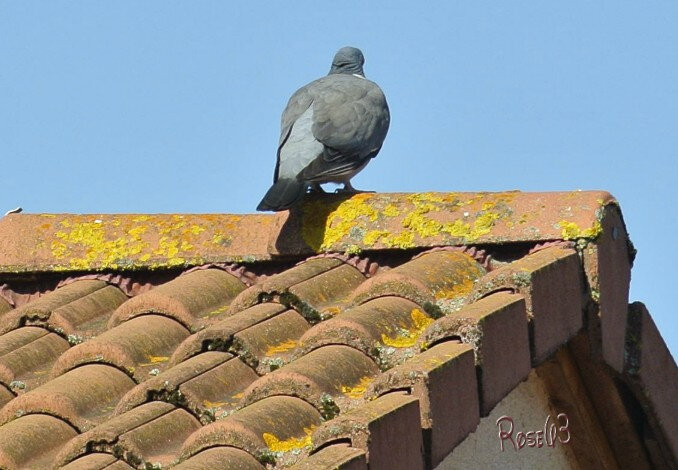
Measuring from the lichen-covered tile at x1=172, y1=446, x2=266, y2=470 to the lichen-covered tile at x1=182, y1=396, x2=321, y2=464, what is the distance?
18 mm

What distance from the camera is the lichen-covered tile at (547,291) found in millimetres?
3160

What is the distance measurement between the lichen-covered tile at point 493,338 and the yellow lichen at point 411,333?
0.14 metres

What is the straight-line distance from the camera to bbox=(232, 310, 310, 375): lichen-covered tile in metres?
3.21

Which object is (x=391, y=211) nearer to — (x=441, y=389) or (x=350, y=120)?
(x=441, y=389)

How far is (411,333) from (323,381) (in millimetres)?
406

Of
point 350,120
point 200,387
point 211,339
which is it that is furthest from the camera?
point 350,120

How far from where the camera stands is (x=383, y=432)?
248cm

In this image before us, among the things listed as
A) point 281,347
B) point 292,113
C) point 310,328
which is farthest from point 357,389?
point 292,113

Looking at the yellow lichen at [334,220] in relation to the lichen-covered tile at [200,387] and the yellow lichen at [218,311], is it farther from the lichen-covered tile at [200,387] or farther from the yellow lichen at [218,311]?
the lichen-covered tile at [200,387]

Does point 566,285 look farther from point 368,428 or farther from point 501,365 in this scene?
point 368,428

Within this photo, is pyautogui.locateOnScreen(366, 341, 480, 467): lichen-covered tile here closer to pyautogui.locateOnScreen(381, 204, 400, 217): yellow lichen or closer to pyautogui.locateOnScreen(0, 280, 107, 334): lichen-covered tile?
pyautogui.locateOnScreen(381, 204, 400, 217): yellow lichen

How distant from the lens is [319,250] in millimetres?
4078

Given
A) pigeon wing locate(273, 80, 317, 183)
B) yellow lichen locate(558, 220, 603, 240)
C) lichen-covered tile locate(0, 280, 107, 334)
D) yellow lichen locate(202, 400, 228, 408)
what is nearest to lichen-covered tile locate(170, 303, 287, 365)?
yellow lichen locate(202, 400, 228, 408)

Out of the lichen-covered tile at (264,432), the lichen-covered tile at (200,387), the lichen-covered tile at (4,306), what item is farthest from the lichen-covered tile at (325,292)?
the lichen-covered tile at (4,306)
